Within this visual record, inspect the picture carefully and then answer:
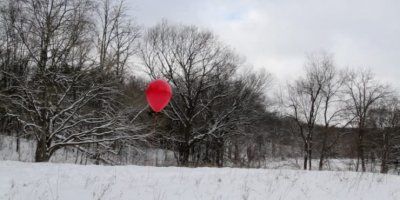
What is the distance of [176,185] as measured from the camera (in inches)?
368

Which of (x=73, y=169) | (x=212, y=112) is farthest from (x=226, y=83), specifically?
(x=73, y=169)

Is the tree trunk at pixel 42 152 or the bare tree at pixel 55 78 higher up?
the bare tree at pixel 55 78

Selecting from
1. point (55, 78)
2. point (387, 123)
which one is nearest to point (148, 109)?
point (55, 78)

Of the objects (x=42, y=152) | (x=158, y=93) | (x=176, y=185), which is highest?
(x=158, y=93)

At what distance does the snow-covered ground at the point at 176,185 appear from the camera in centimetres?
795

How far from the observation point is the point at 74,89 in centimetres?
2097

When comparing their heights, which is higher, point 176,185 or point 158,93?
point 158,93

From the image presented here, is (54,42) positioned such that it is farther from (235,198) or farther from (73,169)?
(235,198)

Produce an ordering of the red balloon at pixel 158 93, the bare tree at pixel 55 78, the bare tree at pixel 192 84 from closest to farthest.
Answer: the red balloon at pixel 158 93, the bare tree at pixel 55 78, the bare tree at pixel 192 84

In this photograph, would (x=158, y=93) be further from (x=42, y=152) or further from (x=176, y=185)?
(x=42, y=152)

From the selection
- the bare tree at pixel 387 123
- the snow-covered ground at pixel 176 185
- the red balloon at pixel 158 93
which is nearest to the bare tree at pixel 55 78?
the red balloon at pixel 158 93

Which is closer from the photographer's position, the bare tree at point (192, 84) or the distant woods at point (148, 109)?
the distant woods at point (148, 109)

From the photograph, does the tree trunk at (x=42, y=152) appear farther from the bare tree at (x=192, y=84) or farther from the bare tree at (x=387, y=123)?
the bare tree at (x=387, y=123)

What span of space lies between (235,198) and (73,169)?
4.39 meters
